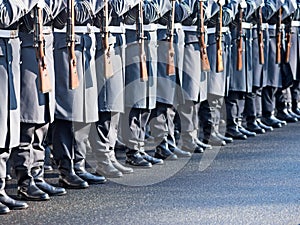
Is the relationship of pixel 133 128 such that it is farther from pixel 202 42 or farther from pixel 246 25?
pixel 246 25

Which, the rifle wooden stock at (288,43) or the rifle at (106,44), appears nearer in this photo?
the rifle at (106,44)

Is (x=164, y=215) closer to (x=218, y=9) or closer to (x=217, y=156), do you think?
(x=217, y=156)

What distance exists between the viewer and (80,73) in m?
7.21

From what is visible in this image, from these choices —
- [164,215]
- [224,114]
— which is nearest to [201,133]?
[224,114]

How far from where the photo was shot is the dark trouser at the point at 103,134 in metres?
7.66

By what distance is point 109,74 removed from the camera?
749 centimetres

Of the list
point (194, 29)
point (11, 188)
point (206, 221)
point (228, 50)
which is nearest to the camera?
point (206, 221)

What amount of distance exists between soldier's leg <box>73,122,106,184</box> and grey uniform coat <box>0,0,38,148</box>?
3.05 ft

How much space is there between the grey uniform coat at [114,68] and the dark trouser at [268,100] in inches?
140

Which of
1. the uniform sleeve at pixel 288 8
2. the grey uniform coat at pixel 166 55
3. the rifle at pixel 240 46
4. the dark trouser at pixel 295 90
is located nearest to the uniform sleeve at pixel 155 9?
the grey uniform coat at pixel 166 55

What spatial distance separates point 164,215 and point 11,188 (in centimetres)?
152

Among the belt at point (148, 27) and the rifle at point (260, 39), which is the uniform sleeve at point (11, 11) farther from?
the rifle at point (260, 39)

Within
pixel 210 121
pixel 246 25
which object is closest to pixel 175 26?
pixel 210 121

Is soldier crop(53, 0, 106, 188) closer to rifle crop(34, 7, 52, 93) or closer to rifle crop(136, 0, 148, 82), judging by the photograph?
rifle crop(34, 7, 52, 93)
